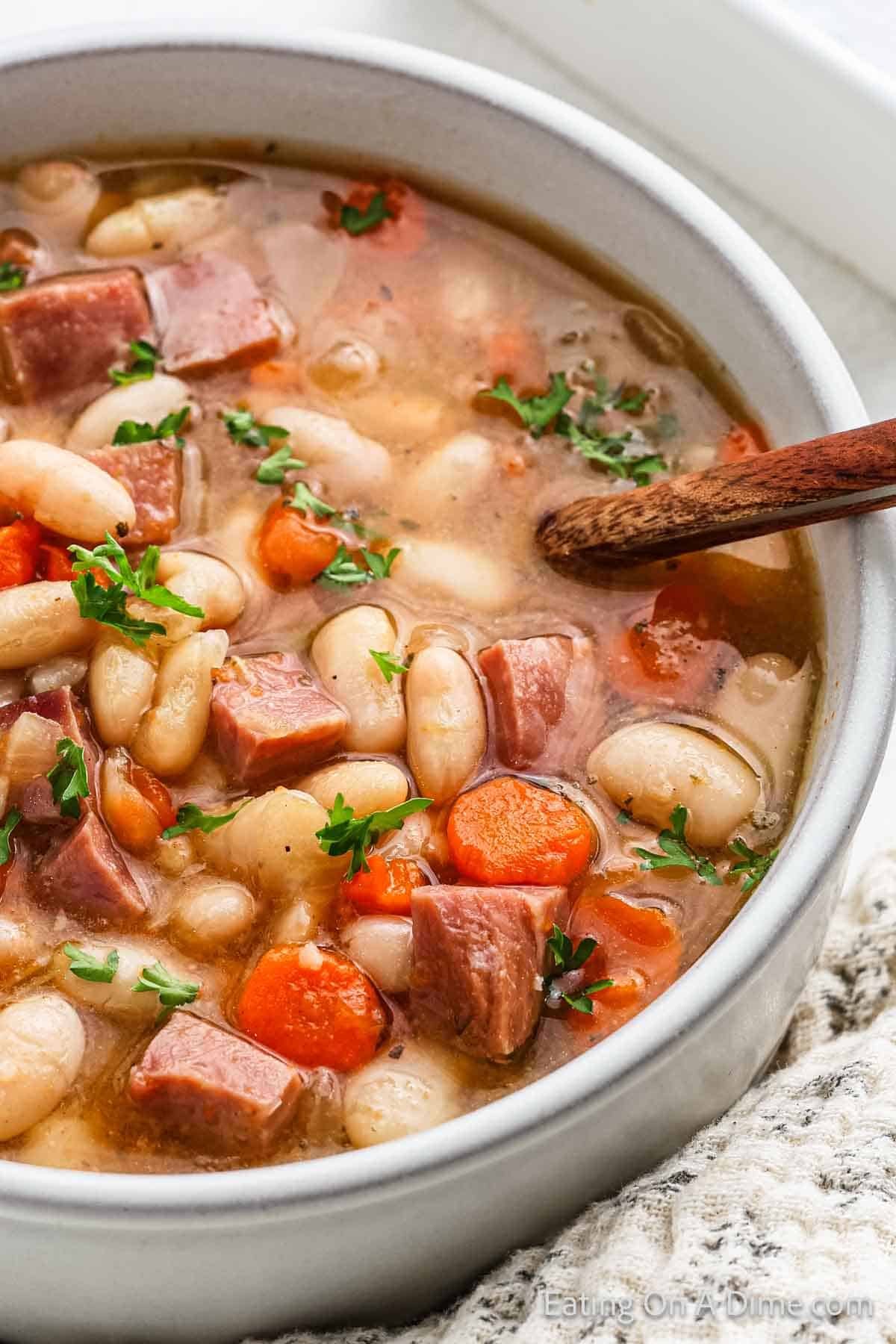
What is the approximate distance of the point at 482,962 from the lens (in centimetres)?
188

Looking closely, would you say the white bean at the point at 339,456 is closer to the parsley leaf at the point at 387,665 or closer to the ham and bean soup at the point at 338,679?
the ham and bean soup at the point at 338,679

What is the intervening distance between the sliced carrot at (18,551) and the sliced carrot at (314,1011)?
2.18 feet

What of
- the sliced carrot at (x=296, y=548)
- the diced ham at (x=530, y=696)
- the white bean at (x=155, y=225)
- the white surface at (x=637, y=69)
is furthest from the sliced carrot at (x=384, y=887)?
the white surface at (x=637, y=69)

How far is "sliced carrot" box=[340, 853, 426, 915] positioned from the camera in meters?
2.00

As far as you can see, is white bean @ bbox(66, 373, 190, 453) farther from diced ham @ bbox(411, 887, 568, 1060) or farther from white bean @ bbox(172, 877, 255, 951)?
diced ham @ bbox(411, 887, 568, 1060)

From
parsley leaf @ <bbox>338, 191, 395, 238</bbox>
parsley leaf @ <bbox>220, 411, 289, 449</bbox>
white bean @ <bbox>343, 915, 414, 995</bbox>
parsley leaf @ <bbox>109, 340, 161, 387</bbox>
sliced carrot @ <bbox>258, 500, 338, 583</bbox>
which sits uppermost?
parsley leaf @ <bbox>338, 191, 395, 238</bbox>

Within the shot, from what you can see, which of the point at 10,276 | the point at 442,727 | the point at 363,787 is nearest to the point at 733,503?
the point at 442,727

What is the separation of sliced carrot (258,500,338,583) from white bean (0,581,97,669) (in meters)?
0.28

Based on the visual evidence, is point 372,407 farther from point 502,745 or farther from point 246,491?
point 502,745

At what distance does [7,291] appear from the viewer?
2.49 m

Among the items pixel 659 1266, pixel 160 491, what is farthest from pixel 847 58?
pixel 659 1266

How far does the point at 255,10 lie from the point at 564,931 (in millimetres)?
2021

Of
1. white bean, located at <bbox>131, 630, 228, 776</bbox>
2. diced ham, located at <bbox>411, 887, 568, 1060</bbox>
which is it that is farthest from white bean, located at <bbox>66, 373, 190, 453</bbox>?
diced ham, located at <bbox>411, 887, 568, 1060</bbox>

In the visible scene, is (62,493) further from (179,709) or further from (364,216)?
(364,216)
